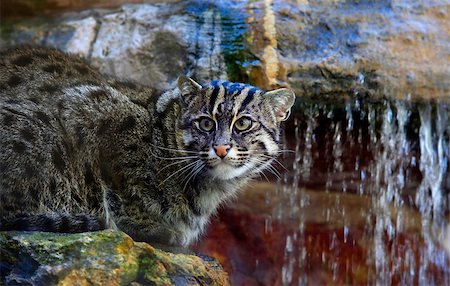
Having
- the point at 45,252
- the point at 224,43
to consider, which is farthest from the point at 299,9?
the point at 45,252

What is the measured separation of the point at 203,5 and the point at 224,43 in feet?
1.87

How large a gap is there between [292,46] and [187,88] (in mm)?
2197

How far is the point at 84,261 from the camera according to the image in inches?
165

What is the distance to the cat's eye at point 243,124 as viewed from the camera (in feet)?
18.3

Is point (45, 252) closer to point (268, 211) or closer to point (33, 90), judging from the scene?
point (33, 90)

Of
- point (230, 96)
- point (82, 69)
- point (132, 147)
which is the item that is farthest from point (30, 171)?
point (230, 96)

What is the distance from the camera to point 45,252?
4242 mm

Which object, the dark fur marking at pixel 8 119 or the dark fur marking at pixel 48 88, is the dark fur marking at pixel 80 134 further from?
the dark fur marking at pixel 8 119

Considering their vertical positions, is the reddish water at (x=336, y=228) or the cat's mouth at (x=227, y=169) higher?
the cat's mouth at (x=227, y=169)

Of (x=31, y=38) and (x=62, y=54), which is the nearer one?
(x=62, y=54)

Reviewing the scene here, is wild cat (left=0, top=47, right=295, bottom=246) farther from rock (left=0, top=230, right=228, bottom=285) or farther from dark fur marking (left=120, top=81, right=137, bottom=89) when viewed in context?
rock (left=0, top=230, right=228, bottom=285)

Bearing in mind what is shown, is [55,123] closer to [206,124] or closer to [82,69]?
[82,69]

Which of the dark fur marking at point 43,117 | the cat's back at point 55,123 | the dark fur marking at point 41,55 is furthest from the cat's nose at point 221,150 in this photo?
the dark fur marking at point 41,55

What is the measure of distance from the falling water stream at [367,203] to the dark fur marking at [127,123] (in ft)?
9.29
